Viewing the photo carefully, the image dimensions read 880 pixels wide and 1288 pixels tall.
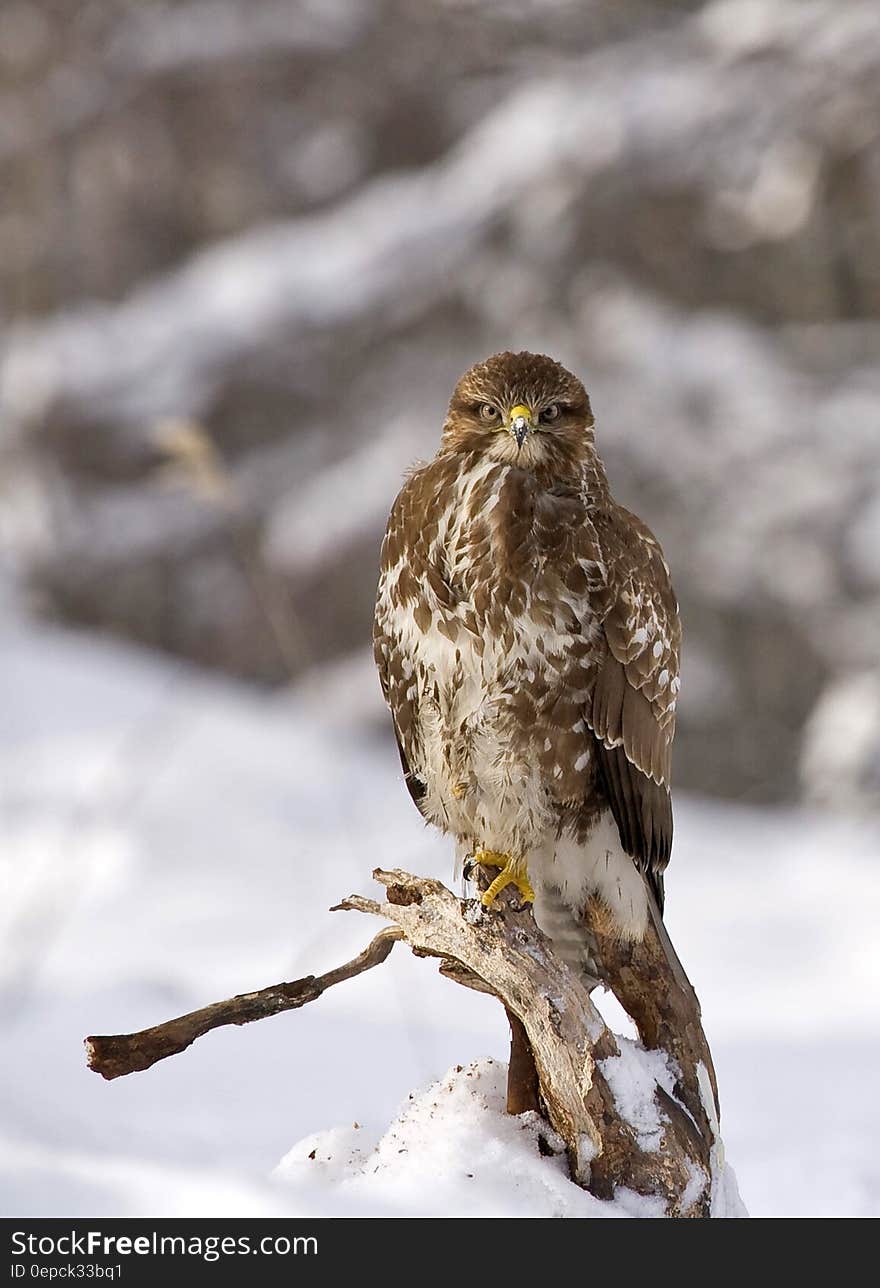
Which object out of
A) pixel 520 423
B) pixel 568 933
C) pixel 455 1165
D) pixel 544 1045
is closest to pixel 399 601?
pixel 520 423

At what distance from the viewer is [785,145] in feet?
27.6

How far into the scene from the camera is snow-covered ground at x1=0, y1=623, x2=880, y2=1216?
310 centimetres

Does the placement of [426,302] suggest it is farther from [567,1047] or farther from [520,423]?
[567,1047]

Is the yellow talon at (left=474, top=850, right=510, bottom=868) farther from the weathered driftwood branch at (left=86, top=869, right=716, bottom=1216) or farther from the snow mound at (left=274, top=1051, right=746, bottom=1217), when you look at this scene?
the snow mound at (left=274, top=1051, right=746, bottom=1217)

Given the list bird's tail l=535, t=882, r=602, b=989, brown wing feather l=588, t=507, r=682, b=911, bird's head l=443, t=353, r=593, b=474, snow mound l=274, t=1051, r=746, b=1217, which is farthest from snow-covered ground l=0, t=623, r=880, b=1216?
bird's head l=443, t=353, r=593, b=474

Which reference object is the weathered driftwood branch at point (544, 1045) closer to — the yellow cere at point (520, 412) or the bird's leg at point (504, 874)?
the bird's leg at point (504, 874)

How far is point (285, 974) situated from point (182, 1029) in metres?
1.63

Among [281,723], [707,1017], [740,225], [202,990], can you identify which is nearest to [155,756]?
[281,723]

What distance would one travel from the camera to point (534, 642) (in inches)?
118

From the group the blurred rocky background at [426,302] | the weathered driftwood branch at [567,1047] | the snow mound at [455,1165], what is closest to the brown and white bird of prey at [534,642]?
the weathered driftwood branch at [567,1047]

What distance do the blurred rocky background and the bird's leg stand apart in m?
4.84

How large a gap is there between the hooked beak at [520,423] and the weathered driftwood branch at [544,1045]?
899 mm

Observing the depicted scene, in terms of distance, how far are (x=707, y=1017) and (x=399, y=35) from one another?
245 inches

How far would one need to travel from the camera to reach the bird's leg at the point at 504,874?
317 centimetres
